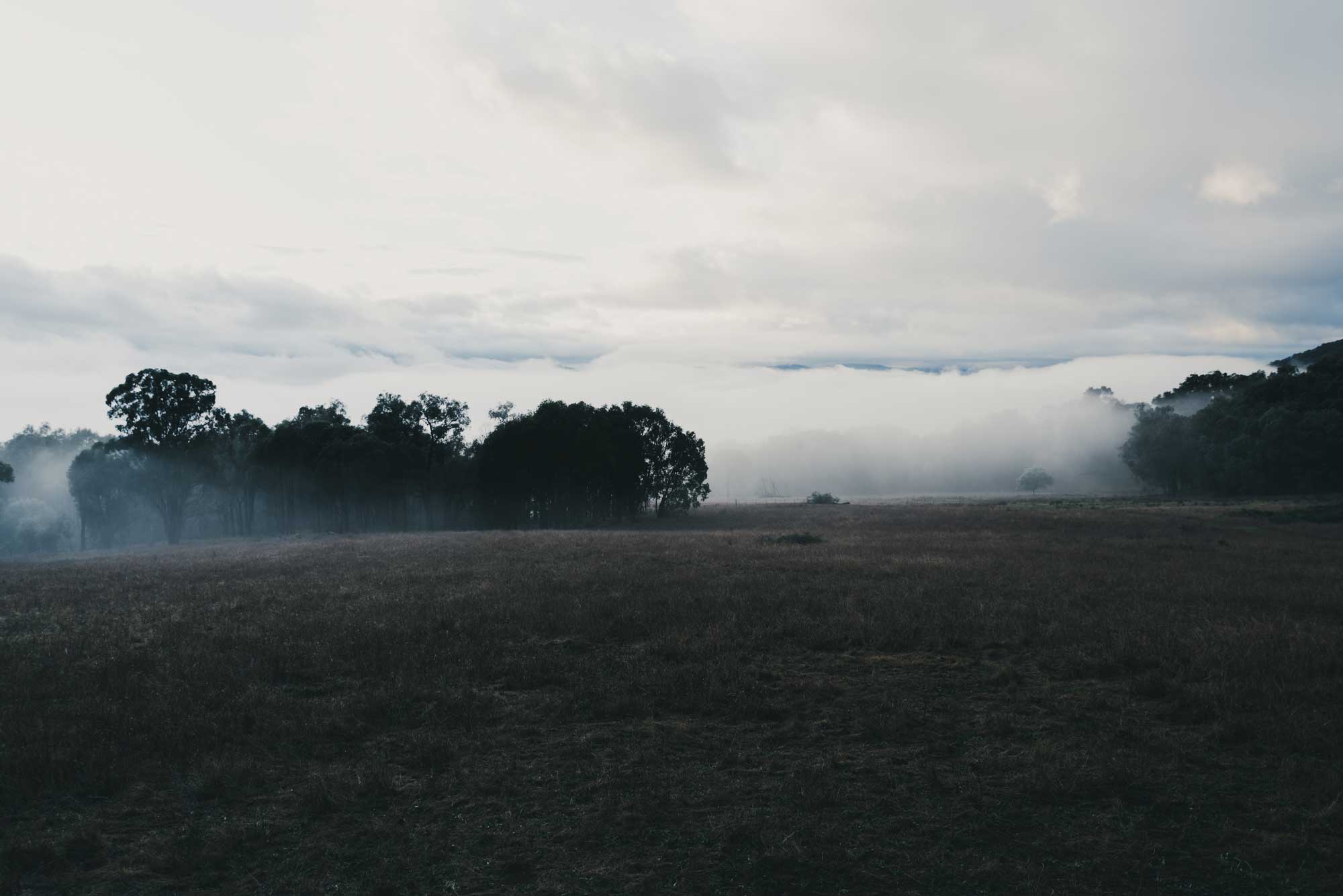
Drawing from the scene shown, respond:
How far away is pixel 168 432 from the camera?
76.7m

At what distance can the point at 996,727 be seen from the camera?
10.1 meters

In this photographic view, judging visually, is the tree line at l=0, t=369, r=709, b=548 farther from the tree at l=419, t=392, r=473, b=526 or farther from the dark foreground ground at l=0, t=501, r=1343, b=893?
the dark foreground ground at l=0, t=501, r=1343, b=893

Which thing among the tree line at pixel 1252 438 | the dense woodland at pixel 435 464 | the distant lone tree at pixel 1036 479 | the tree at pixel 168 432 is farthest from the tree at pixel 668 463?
the distant lone tree at pixel 1036 479

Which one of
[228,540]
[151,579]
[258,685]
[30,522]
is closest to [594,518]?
[228,540]

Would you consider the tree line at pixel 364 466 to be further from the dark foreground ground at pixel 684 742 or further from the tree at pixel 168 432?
the dark foreground ground at pixel 684 742

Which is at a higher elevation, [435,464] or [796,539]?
[435,464]

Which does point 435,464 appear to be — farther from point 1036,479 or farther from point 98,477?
point 1036,479

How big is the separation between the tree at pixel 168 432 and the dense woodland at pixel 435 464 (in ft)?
0.51

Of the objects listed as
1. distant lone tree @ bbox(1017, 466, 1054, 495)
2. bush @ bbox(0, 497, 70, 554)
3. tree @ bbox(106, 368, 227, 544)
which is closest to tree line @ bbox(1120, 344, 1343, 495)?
distant lone tree @ bbox(1017, 466, 1054, 495)

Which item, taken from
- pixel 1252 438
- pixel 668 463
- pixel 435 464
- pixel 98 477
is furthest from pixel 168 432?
pixel 1252 438

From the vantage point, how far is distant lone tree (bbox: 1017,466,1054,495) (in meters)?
184

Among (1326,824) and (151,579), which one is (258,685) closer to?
(1326,824)

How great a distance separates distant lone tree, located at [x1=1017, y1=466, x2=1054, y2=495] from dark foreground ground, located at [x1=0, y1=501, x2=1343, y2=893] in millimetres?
178299

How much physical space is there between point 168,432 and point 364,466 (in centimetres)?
2184
